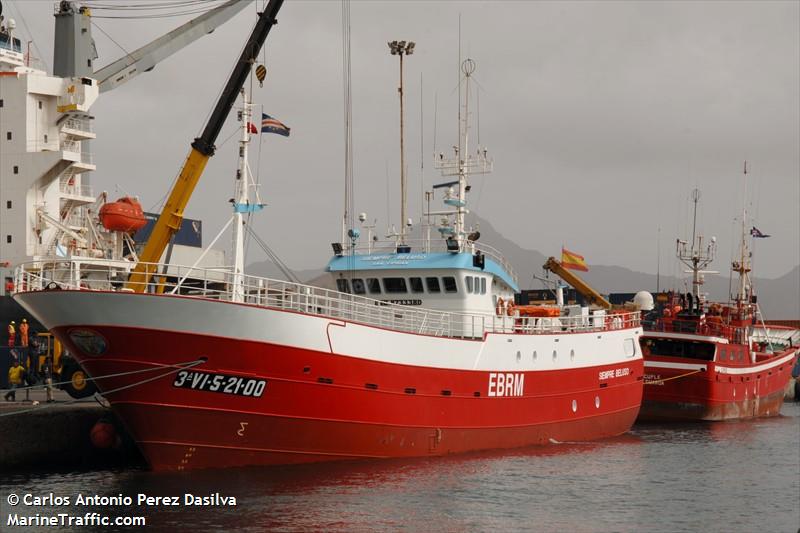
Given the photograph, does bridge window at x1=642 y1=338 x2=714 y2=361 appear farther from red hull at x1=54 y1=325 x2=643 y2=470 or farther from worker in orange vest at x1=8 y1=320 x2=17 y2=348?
worker in orange vest at x1=8 y1=320 x2=17 y2=348

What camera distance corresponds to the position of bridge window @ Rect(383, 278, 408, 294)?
30.1 m

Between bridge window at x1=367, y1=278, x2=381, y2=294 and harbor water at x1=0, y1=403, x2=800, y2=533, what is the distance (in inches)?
241

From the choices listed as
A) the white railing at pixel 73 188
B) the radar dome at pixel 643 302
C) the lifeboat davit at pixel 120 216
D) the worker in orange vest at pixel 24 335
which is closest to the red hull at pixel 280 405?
the worker in orange vest at pixel 24 335

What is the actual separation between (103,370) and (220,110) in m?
8.23

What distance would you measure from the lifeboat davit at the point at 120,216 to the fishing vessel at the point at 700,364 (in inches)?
892

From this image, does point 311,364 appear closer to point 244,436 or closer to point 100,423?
point 244,436

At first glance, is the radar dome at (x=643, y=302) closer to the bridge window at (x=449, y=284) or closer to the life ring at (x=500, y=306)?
the life ring at (x=500, y=306)

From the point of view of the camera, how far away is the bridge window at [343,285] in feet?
101

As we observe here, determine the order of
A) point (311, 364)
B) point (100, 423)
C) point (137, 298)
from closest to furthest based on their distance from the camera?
1. point (137, 298)
2. point (311, 364)
3. point (100, 423)

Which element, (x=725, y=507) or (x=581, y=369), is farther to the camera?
(x=581, y=369)

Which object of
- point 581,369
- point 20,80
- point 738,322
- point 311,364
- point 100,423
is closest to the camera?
point 311,364

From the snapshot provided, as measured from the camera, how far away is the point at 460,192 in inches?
1340

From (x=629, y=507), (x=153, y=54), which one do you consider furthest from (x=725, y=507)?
(x=153, y=54)

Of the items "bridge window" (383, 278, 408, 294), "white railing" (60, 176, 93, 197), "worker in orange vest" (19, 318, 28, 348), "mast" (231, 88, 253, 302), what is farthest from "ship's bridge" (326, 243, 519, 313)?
"white railing" (60, 176, 93, 197)
